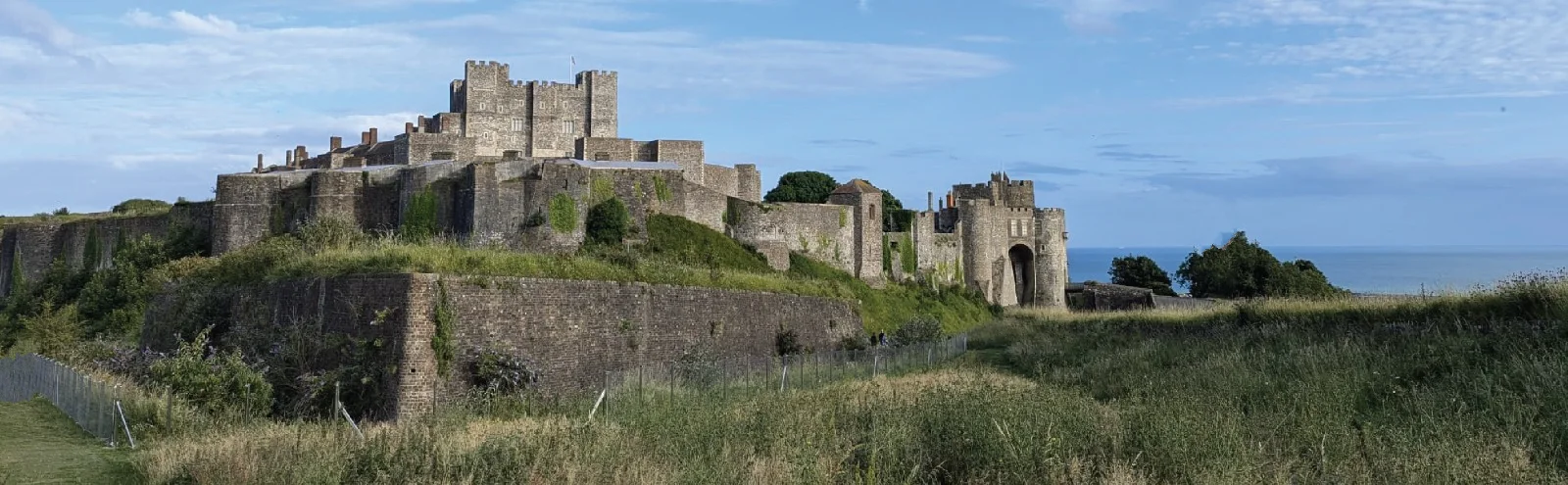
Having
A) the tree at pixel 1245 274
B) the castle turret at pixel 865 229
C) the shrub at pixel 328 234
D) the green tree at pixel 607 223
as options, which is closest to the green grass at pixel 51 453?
the shrub at pixel 328 234

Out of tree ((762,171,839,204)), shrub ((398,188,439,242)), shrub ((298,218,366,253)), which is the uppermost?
tree ((762,171,839,204))

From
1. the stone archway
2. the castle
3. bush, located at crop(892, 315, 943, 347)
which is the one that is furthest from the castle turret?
the stone archway

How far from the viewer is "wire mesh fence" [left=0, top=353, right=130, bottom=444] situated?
57.2ft

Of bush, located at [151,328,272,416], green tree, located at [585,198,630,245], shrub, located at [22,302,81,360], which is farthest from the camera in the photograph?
green tree, located at [585,198,630,245]

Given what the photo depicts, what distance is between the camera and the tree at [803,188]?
236 feet

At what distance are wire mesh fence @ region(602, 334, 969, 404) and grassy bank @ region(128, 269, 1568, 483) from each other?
129 cm

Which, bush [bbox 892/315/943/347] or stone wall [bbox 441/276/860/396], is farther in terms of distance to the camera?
bush [bbox 892/315/943/347]

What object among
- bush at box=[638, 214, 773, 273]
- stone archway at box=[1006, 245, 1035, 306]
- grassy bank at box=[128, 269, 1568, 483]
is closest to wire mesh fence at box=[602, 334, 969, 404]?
grassy bank at box=[128, 269, 1568, 483]

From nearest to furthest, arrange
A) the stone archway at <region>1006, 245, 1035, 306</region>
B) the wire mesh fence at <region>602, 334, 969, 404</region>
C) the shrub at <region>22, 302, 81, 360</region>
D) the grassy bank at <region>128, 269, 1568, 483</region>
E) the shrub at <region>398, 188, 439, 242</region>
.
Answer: the grassy bank at <region>128, 269, 1568, 483</region>
the wire mesh fence at <region>602, 334, 969, 404</region>
the shrub at <region>22, 302, 81, 360</region>
the shrub at <region>398, 188, 439, 242</region>
the stone archway at <region>1006, 245, 1035, 306</region>

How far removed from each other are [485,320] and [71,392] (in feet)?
21.1

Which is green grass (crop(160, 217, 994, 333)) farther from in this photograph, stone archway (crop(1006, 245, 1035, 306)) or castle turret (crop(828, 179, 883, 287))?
stone archway (crop(1006, 245, 1035, 306))

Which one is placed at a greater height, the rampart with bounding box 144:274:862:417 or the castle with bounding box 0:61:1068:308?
the castle with bounding box 0:61:1068:308

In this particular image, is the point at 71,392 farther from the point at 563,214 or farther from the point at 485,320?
the point at 563,214

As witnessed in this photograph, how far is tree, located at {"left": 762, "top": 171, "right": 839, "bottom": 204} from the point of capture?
7188cm
